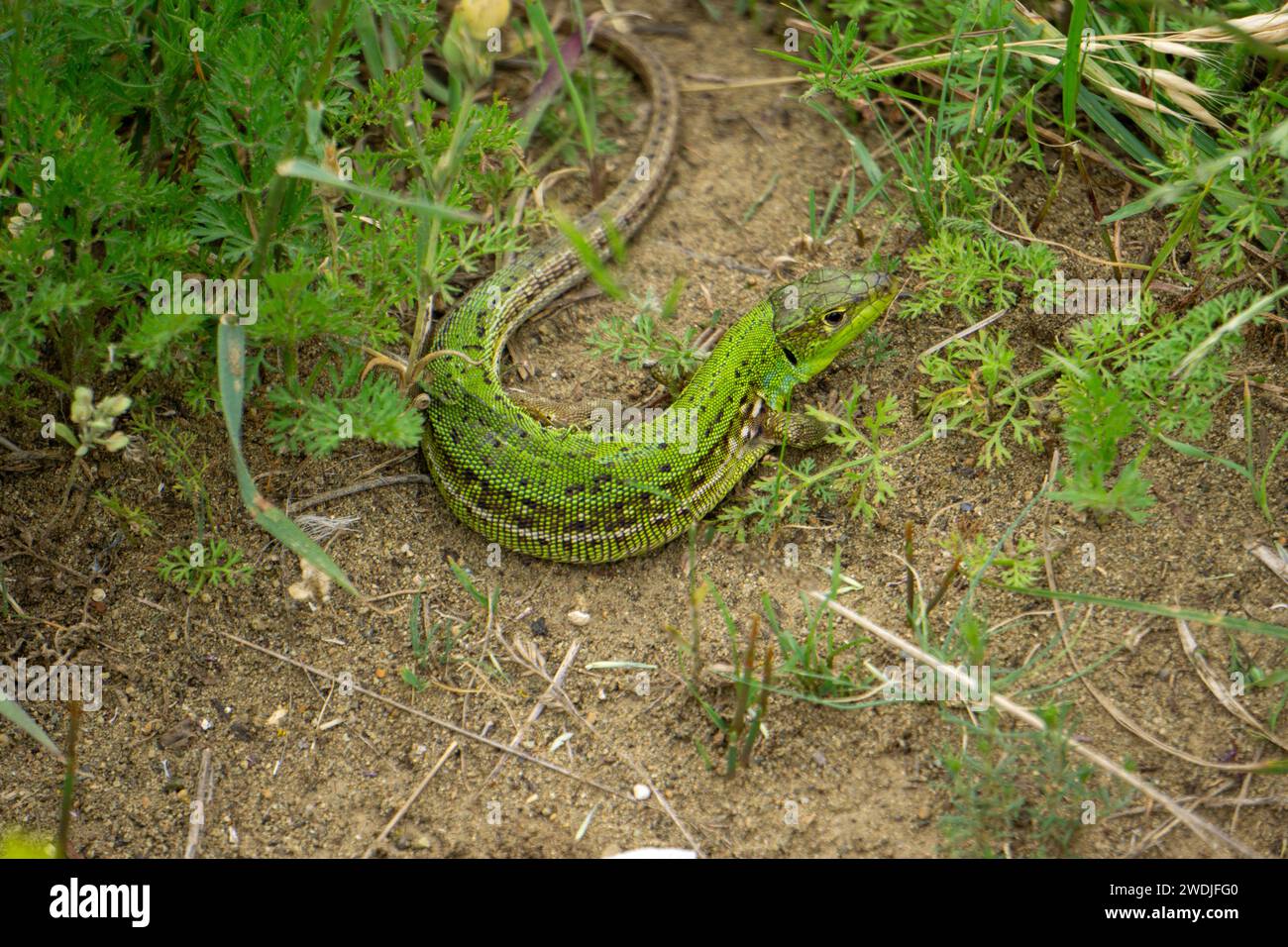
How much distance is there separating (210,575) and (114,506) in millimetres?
446

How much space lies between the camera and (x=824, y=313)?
500cm

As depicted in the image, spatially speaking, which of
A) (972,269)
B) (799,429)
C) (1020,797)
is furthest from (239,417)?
(972,269)

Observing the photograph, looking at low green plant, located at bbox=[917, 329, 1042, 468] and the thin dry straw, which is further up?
low green plant, located at bbox=[917, 329, 1042, 468]

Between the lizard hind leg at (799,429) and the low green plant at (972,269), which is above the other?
the low green plant at (972,269)

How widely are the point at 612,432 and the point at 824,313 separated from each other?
1.11 m

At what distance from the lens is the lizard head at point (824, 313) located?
16.4 feet

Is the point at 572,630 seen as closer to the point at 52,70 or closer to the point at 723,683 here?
the point at 723,683

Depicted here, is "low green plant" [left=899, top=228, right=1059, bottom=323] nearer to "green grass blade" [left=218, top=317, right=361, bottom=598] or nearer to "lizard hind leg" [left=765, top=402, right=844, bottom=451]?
"lizard hind leg" [left=765, top=402, right=844, bottom=451]

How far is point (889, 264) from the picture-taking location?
203 inches

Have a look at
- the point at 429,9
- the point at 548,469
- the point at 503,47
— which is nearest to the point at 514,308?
the point at 548,469

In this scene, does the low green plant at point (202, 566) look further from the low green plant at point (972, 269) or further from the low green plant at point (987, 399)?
the low green plant at point (972, 269)

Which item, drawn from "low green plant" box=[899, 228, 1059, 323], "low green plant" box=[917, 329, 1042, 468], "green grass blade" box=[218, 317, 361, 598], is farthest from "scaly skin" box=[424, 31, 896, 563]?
"green grass blade" box=[218, 317, 361, 598]

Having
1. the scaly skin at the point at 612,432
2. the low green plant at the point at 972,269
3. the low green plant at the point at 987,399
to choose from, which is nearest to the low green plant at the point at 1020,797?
the low green plant at the point at 987,399

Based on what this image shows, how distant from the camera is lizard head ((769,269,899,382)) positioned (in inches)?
197
